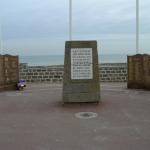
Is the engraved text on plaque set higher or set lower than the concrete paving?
higher

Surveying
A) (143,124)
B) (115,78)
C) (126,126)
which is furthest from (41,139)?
(115,78)

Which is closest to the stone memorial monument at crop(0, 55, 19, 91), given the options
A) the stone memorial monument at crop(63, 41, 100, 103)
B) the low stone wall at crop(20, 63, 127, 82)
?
the low stone wall at crop(20, 63, 127, 82)

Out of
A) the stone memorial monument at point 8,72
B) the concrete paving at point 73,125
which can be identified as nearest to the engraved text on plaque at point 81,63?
the concrete paving at point 73,125

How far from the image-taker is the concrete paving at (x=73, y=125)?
5361mm

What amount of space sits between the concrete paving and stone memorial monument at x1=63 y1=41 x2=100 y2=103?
282 mm

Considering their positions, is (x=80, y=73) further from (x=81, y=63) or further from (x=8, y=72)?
(x=8, y=72)

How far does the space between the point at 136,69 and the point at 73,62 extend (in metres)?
4.72

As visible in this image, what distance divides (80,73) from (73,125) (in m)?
2.43

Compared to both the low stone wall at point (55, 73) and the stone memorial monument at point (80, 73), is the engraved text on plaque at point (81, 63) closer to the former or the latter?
the stone memorial monument at point (80, 73)

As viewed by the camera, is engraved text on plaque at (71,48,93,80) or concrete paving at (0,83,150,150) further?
engraved text on plaque at (71,48,93,80)

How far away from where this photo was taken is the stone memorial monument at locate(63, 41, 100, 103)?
Result: 28.8 ft

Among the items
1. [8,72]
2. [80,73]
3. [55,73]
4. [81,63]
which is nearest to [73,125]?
[80,73]

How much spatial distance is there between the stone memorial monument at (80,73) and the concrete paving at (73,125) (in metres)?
0.28

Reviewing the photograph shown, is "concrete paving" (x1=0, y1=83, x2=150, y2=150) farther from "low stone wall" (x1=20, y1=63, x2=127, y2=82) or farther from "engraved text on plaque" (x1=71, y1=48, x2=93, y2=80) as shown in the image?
"low stone wall" (x1=20, y1=63, x2=127, y2=82)
